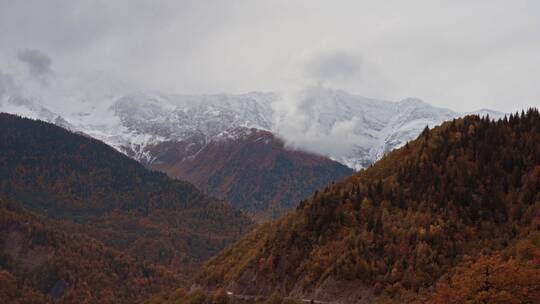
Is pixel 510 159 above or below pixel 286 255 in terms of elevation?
above

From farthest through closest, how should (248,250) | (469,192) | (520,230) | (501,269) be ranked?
1. (248,250)
2. (469,192)
3. (520,230)
4. (501,269)

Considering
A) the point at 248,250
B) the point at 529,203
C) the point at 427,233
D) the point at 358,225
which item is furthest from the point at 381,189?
the point at 248,250

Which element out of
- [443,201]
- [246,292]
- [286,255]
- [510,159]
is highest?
[510,159]

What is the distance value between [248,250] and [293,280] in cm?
4172

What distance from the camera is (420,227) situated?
142375 millimetres

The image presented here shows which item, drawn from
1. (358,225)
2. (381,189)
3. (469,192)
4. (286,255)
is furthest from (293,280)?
(469,192)

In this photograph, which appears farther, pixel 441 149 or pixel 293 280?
pixel 441 149

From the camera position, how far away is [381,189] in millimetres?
160375

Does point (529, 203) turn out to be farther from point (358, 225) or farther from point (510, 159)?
point (358, 225)

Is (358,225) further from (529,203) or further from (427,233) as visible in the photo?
(529,203)

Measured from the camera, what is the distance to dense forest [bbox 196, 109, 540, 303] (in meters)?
130

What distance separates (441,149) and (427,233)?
101 ft

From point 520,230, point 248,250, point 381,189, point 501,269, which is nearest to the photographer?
point 501,269

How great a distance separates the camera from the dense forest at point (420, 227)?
428ft
